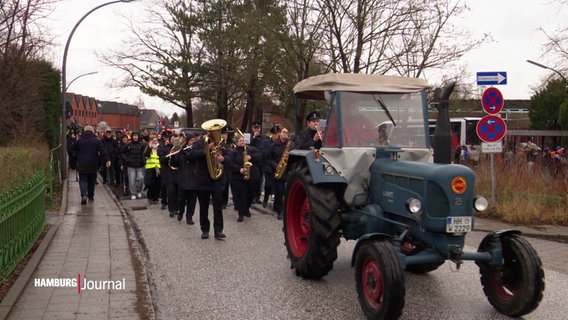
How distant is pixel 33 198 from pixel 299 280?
4.05 meters

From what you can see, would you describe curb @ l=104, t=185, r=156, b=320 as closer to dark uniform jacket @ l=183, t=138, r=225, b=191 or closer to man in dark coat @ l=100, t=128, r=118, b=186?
dark uniform jacket @ l=183, t=138, r=225, b=191

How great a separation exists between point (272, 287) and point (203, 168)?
325 cm

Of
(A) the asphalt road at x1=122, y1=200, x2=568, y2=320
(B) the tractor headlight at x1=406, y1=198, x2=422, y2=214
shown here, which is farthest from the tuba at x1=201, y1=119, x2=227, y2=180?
(B) the tractor headlight at x1=406, y1=198, x2=422, y2=214

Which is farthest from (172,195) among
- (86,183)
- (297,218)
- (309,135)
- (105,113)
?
(105,113)

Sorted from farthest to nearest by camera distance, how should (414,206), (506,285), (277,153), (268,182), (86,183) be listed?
(86,183) < (268,182) < (277,153) < (506,285) < (414,206)

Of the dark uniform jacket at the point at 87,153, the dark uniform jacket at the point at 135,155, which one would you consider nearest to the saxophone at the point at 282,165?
the dark uniform jacket at the point at 135,155

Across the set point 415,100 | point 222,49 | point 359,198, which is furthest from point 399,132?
point 222,49

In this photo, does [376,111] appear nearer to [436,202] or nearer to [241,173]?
[436,202]

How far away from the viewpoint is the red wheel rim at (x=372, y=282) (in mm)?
4906

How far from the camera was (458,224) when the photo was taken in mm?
5055

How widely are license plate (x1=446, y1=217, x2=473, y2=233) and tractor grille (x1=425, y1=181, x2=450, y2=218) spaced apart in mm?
75

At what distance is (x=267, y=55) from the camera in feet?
83.4

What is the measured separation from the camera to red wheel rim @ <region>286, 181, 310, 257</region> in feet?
23.0

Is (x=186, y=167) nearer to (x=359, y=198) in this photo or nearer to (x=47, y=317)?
(x=359, y=198)
